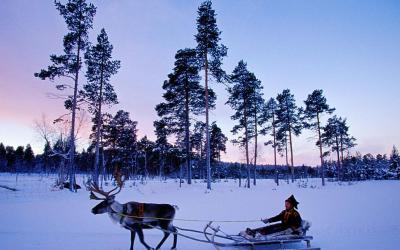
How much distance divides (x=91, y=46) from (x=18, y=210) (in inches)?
613

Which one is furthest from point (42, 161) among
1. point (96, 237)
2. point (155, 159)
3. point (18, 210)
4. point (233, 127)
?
point (96, 237)

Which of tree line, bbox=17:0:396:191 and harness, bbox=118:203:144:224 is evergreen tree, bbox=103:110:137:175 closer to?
tree line, bbox=17:0:396:191

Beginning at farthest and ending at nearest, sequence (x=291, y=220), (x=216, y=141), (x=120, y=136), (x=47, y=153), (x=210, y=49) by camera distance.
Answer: (x=216, y=141), (x=120, y=136), (x=47, y=153), (x=210, y=49), (x=291, y=220)

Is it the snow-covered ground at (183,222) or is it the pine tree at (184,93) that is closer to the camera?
the snow-covered ground at (183,222)

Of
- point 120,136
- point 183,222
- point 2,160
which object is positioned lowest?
point 183,222

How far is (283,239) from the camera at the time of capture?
766cm

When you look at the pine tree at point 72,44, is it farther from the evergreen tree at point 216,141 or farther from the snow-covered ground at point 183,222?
the evergreen tree at point 216,141

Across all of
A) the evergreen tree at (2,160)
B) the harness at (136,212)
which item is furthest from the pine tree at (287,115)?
the evergreen tree at (2,160)

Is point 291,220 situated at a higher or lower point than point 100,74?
lower

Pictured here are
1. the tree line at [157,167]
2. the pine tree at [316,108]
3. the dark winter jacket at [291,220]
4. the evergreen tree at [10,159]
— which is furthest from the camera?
the evergreen tree at [10,159]

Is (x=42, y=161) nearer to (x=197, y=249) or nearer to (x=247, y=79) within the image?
(x=247, y=79)

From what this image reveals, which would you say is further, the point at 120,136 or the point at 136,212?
the point at 120,136

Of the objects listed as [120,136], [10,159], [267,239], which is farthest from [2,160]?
[267,239]

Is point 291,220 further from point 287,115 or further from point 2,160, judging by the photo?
point 2,160
